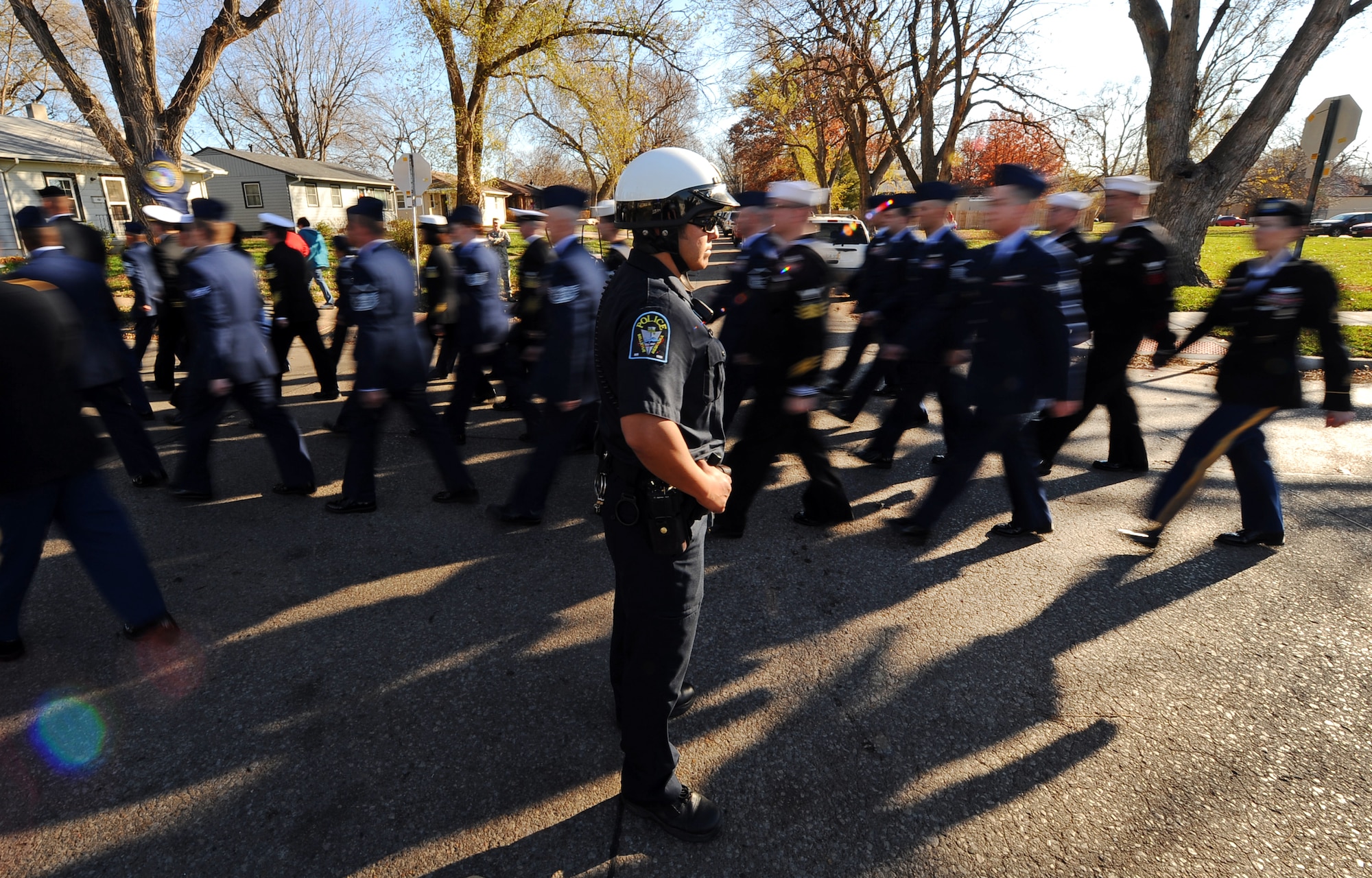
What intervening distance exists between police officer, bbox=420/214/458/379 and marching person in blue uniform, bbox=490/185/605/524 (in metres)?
1.83

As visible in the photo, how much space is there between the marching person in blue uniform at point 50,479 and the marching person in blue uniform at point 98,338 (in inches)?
62.0

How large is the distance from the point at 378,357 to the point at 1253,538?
5.47m

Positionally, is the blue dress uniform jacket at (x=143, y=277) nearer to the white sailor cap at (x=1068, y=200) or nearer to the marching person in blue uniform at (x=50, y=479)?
the marching person in blue uniform at (x=50, y=479)

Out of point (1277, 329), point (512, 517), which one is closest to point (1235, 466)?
point (1277, 329)

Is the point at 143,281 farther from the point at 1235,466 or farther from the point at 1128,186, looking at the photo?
the point at 1235,466

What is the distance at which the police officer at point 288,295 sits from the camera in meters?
6.79

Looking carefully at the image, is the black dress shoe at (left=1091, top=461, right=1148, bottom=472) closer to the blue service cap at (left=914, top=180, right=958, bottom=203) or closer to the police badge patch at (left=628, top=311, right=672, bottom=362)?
the blue service cap at (left=914, top=180, right=958, bottom=203)

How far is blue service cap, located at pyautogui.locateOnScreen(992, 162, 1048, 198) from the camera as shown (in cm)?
366

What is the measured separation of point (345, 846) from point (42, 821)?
3.37 feet

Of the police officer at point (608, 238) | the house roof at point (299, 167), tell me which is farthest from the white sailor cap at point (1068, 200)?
the house roof at point (299, 167)

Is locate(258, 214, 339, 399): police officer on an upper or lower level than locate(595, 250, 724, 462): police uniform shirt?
upper

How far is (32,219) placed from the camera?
439 cm

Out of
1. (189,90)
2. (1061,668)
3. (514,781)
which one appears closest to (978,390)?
(1061,668)

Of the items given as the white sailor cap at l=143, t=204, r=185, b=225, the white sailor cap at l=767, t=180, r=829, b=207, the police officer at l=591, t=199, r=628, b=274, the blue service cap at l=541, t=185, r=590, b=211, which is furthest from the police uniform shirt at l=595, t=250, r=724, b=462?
the white sailor cap at l=143, t=204, r=185, b=225
